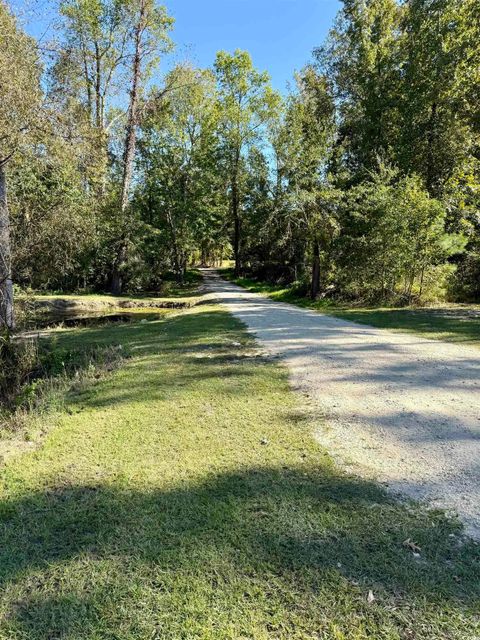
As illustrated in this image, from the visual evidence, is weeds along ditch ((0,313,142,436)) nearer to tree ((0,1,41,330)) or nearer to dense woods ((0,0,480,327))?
dense woods ((0,0,480,327))

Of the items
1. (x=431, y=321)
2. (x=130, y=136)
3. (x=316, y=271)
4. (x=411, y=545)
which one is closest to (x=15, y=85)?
(x=411, y=545)

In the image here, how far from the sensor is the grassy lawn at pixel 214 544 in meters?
1.61

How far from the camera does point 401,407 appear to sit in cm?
368

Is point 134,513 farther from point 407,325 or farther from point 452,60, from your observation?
point 452,60

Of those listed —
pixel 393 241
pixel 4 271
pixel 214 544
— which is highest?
pixel 393 241

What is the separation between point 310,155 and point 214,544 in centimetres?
1476

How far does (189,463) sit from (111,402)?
1655 mm

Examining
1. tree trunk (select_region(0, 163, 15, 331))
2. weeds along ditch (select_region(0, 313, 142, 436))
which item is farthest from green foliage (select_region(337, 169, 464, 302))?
tree trunk (select_region(0, 163, 15, 331))

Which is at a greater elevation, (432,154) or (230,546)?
(432,154)

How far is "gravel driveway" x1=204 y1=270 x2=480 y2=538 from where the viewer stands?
2.55 metres

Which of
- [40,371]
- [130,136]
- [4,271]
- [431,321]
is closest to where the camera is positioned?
[40,371]

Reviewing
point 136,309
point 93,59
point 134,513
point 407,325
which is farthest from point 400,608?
point 93,59

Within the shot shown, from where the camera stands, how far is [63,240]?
12461 millimetres

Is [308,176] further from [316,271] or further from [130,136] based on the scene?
[130,136]
